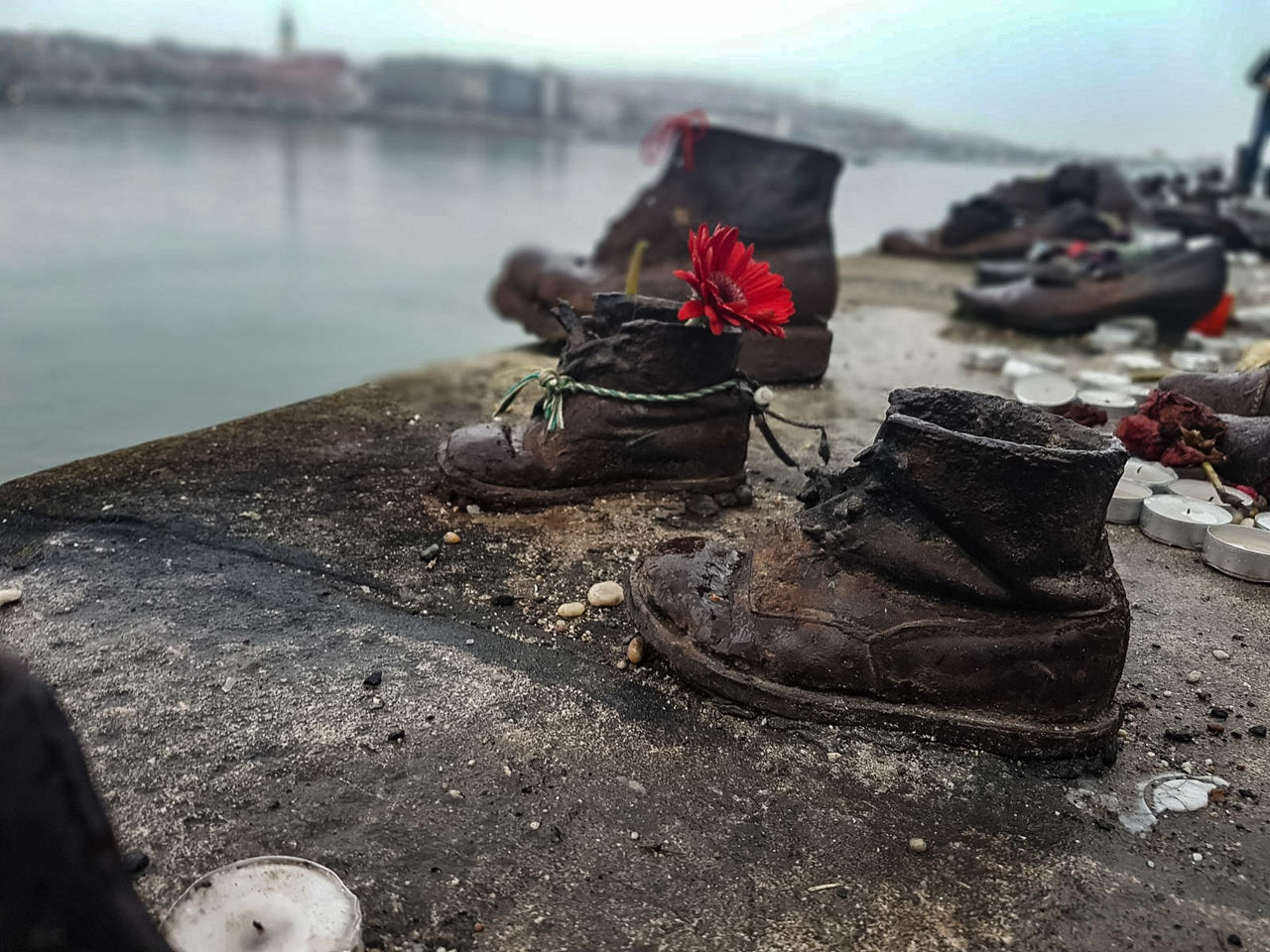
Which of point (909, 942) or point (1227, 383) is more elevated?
point (1227, 383)

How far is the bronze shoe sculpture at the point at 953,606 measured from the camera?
148cm

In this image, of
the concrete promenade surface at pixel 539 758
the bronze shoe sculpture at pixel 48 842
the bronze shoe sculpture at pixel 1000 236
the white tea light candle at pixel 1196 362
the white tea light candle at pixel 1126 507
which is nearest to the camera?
the bronze shoe sculpture at pixel 48 842

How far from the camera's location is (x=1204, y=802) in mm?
1451

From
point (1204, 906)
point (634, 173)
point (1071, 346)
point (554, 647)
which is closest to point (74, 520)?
point (554, 647)

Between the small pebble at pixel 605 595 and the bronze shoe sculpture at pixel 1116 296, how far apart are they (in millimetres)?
3822

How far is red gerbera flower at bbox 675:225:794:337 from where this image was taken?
2227mm

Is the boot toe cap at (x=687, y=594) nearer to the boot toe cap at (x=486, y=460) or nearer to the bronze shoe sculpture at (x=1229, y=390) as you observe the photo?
the boot toe cap at (x=486, y=460)

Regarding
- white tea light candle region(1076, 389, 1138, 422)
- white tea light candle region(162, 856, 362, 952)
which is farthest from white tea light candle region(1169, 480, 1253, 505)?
white tea light candle region(162, 856, 362, 952)

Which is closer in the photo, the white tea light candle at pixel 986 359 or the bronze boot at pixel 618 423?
the bronze boot at pixel 618 423

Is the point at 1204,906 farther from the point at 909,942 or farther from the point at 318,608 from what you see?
the point at 318,608

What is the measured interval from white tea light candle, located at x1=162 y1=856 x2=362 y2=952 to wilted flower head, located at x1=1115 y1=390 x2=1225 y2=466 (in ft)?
8.11

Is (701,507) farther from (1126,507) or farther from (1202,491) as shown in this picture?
(1202,491)

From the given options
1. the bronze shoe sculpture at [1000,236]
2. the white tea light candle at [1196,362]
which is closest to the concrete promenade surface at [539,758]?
the white tea light candle at [1196,362]

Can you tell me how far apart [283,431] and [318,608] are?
1.13 meters
